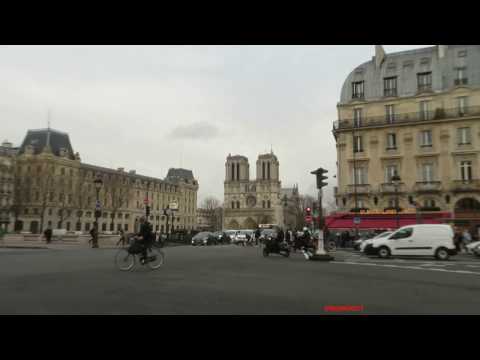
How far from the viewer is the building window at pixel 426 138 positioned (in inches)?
1564

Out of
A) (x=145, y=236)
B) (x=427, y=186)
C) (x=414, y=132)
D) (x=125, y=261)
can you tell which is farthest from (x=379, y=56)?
(x=125, y=261)

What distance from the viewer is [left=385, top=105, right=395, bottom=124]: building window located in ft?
135

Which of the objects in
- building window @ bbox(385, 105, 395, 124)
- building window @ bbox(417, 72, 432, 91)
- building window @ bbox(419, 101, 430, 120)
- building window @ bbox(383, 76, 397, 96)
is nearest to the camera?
building window @ bbox(419, 101, 430, 120)

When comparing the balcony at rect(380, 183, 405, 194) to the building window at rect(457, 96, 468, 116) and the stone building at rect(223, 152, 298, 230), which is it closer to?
the building window at rect(457, 96, 468, 116)

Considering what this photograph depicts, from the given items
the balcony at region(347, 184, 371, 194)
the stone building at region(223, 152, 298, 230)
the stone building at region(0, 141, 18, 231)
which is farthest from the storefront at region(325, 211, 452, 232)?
the stone building at region(223, 152, 298, 230)

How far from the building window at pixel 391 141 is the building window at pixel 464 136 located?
5.76 m

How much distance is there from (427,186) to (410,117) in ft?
24.3

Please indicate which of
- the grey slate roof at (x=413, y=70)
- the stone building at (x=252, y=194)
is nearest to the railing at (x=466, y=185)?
the grey slate roof at (x=413, y=70)

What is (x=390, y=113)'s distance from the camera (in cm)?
4181
